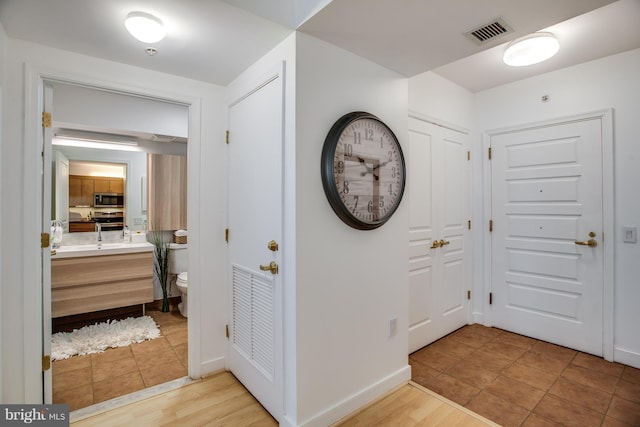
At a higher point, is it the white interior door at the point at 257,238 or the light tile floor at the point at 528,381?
the white interior door at the point at 257,238

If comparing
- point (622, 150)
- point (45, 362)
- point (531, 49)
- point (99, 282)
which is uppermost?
point (531, 49)

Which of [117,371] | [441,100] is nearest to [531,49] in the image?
[441,100]

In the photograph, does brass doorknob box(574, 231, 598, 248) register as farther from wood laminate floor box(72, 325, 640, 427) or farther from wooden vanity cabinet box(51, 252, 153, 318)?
wooden vanity cabinet box(51, 252, 153, 318)

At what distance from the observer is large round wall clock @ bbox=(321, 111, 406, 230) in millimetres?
1697

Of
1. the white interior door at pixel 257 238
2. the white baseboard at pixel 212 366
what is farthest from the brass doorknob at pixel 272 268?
the white baseboard at pixel 212 366

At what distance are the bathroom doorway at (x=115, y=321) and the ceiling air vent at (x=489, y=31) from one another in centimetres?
238

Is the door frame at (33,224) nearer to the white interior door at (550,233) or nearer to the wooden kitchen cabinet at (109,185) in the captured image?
the wooden kitchen cabinet at (109,185)

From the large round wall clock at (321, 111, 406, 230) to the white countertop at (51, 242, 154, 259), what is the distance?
8.63 ft

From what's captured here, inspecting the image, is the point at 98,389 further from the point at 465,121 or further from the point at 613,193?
the point at 613,193

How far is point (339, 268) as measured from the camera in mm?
1783

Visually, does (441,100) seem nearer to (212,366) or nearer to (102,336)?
(212,366)

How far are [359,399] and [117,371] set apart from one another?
185 cm

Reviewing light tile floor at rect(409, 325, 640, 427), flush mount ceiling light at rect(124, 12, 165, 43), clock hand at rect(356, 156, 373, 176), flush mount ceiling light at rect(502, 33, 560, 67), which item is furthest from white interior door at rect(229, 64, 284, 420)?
flush mount ceiling light at rect(502, 33, 560, 67)

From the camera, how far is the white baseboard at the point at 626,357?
7.69ft
